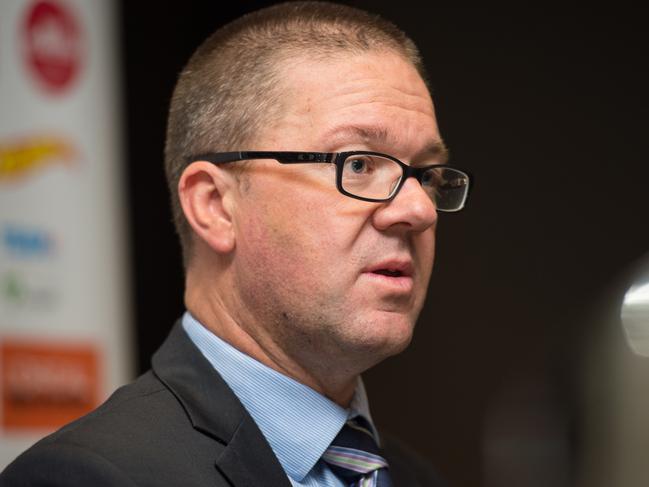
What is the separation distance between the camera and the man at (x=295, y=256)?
176 centimetres

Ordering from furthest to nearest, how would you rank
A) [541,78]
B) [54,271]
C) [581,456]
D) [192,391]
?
[541,78]
[54,271]
[581,456]
[192,391]

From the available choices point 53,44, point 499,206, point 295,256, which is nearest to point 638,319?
point 295,256

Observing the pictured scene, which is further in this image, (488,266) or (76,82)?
(488,266)

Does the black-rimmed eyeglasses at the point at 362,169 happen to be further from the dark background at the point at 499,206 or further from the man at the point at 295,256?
the dark background at the point at 499,206

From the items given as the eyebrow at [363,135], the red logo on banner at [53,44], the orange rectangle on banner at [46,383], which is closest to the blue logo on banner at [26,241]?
the orange rectangle on banner at [46,383]

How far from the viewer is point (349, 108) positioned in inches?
72.8

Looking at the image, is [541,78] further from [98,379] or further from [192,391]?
[192,391]

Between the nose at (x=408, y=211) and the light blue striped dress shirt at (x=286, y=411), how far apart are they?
346 millimetres

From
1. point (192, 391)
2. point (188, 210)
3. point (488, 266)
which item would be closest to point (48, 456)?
point (192, 391)

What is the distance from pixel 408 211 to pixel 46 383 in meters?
1.53

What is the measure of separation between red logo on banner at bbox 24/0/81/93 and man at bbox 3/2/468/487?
114 cm

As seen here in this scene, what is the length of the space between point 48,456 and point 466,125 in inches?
101

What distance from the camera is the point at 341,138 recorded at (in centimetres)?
184

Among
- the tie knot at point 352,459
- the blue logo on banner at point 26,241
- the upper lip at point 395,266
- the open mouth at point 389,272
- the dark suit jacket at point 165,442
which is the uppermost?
the upper lip at point 395,266
